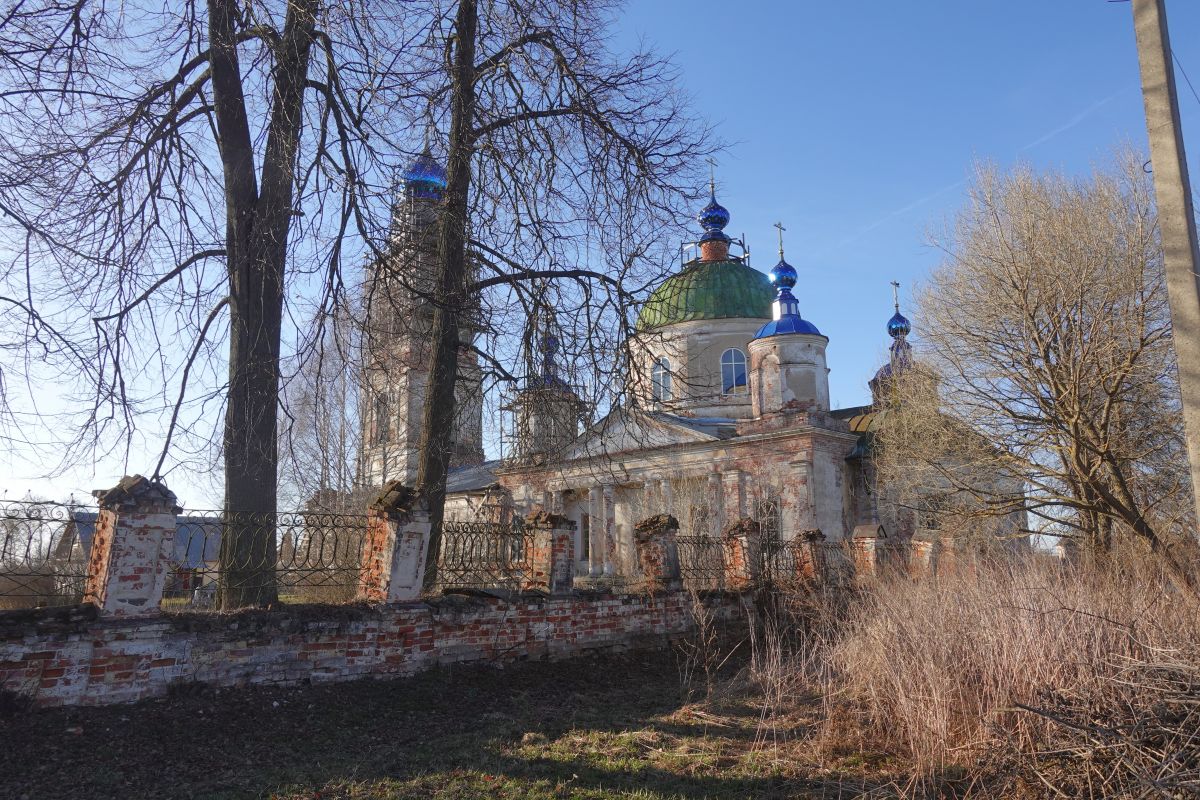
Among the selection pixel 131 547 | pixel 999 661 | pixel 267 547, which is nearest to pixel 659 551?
pixel 267 547

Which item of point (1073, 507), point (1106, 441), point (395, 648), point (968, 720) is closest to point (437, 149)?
point (395, 648)

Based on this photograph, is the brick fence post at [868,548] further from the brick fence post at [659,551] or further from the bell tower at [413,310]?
the bell tower at [413,310]

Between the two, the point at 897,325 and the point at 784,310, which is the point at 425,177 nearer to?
the point at 784,310

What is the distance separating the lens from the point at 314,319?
24.4 ft

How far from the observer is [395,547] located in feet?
23.9

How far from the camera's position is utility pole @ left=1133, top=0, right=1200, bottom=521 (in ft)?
15.4

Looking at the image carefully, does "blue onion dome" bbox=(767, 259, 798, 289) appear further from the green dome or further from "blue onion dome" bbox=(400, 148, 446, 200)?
"blue onion dome" bbox=(400, 148, 446, 200)

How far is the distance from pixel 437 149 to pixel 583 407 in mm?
2934

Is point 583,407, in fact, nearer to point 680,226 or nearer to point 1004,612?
point 680,226

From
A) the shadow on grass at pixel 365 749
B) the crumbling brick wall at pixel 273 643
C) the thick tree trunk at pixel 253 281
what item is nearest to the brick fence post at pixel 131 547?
the crumbling brick wall at pixel 273 643

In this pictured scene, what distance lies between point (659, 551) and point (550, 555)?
200cm

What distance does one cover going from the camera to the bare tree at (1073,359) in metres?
11.4

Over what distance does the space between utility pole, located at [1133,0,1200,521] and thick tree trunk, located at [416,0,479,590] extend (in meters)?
5.47

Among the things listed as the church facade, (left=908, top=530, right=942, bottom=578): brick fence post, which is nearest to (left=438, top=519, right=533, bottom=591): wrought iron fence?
(left=908, top=530, right=942, bottom=578): brick fence post
